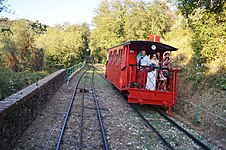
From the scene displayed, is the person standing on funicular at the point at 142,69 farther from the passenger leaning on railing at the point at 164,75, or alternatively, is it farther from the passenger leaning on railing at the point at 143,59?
the passenger leaning on railing at the point at 164,75

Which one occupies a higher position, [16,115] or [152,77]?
[152,77]

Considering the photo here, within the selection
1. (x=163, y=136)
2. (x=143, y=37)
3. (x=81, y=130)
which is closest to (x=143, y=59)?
(x=163, y=136)

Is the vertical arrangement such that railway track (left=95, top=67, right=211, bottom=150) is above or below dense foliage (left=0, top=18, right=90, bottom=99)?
below

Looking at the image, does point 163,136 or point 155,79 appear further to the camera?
point 155,79

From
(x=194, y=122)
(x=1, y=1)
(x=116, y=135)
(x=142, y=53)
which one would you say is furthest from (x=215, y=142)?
(x=1, y=1)

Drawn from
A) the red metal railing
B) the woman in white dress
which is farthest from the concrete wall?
the woman in white dress

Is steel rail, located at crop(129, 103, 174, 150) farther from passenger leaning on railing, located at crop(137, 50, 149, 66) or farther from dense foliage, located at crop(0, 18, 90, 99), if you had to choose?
dense foliage, located at crop(0, 18, 90, 99)

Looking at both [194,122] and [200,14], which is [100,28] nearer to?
[200,14]

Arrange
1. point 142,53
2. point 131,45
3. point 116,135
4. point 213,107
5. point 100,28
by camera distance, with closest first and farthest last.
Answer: point 116,135
point 213,107
point 142,53
point 131,45
point 100,28

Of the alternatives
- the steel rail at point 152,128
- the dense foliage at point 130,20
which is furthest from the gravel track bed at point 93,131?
the dense foliage at point 130,20

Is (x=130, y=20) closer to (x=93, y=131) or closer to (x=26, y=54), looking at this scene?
(x=26, y=54)

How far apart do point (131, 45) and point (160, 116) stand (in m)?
3.41

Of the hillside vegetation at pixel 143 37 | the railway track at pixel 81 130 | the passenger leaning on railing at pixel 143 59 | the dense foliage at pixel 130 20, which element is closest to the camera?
the railway track at pixel 81 130

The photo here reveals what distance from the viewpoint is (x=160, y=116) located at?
9398mm
